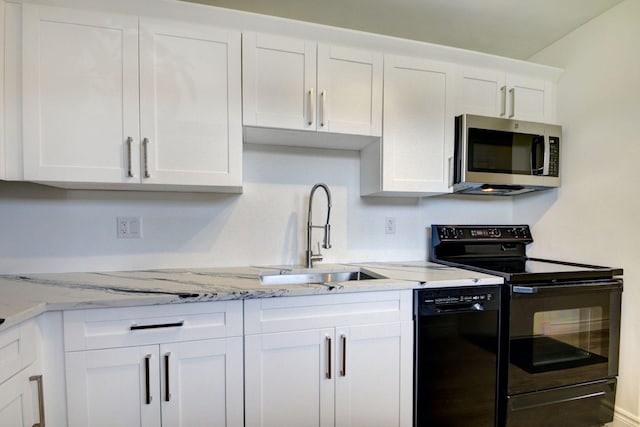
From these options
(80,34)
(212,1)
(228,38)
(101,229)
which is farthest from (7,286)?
(212,1)

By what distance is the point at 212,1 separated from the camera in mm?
1710

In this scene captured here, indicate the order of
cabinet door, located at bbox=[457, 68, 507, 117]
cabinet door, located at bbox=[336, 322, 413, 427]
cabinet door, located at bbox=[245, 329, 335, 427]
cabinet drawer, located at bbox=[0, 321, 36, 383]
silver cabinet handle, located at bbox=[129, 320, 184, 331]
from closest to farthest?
cabinet drawer, located at bbox=[0, 321, 36, 383] < silver cabinet handle, located at bbox=[129, 320, 184, 331] < cabinet door, located at bbox=[245, 329, 335, 427] < cabinet door, located at bbox=[336, 322, 413, 427] < cabinet door, located at bbox=[457, 68, 507, 117]

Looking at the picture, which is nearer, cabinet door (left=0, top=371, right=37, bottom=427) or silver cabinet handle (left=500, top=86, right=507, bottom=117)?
cabinet door (left=0, top=371, right=37, bottom=427)

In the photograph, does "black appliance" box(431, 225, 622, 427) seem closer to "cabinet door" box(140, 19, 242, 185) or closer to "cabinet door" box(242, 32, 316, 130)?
"cabinet door" box(242, 32, 316, 130)

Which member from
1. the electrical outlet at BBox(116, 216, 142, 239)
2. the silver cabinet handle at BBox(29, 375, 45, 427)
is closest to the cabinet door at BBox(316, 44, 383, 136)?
the electrical outlet at BBox(116, 216, 142, 239)

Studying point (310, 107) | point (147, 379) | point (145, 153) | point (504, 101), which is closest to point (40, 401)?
point (147, 379)

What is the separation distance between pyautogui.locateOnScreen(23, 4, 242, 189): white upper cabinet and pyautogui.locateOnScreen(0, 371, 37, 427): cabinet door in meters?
0.81

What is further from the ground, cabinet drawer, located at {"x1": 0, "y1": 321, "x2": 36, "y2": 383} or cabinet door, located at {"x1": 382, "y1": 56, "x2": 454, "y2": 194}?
cabinet door, located at {"x1": 382, "y1": 56, "x2": 454, "y2": 194}

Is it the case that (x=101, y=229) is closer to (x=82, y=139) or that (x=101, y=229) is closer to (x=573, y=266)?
(x=82, y=139)

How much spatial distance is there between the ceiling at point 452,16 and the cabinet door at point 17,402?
193cm

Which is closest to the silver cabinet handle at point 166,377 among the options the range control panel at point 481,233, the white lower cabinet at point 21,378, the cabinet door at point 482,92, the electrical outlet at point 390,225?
the white lower cabinet at point 21,378

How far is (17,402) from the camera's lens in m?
0.98

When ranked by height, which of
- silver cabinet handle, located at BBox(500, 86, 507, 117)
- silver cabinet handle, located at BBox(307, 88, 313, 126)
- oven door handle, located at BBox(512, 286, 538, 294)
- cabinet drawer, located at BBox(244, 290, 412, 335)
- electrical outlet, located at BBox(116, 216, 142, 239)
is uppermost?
silver cabinet handle, located at BBox(500, 86, 507, 117)

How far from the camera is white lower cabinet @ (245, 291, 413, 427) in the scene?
1278 mm
